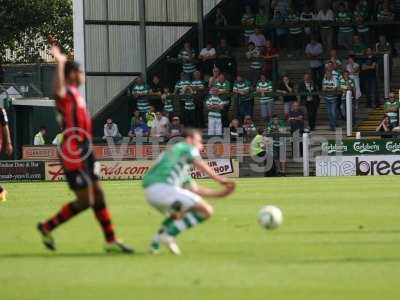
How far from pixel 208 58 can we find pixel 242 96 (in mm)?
3322

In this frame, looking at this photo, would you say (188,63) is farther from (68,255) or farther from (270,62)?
(68,255)

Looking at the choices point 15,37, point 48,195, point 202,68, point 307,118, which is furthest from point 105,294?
point 15,37

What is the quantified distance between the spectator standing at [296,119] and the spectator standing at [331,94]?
3.36ft

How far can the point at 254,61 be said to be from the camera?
149 ft

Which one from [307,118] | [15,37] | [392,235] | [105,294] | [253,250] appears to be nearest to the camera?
[105,294]

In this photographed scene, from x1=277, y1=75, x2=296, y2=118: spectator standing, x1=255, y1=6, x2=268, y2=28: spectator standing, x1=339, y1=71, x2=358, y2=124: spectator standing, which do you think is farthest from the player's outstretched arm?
x1=255, y1=6, x2=268, y2=28: spectator standing

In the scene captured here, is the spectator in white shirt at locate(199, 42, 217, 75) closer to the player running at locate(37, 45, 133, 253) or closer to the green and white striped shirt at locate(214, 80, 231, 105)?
the green and white striped shirt at locate(214, 80, 231, 105)

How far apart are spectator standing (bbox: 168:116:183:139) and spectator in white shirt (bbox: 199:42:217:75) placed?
4.05 m

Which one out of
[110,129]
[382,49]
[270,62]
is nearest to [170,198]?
[110,129]

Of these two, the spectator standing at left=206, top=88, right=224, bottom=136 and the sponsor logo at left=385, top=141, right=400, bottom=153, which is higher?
the spectator standing at left=206, top=88, right=224, bottom=136

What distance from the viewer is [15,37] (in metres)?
67.3

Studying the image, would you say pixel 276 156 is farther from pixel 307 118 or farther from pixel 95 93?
pixel 95 93

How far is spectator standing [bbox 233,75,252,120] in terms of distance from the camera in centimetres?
4312

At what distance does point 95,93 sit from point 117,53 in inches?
72.0
